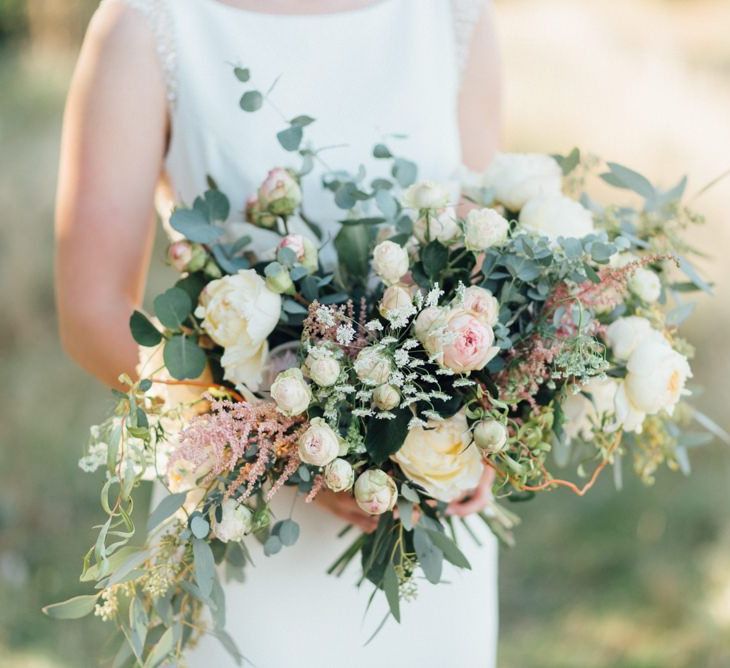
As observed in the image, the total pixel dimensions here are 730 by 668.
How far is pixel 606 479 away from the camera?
173 inches

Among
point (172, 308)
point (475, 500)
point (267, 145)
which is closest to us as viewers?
point (172, 308)

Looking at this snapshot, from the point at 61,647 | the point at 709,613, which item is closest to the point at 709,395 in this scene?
the point at 709,613

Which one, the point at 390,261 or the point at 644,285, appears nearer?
the point at 390,261

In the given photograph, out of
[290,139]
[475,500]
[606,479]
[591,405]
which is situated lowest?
[606,479]

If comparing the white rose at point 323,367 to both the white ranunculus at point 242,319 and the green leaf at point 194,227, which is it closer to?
the white ranunculus at point 242,319

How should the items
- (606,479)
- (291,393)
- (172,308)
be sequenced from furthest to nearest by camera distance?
(606,479) → (172,308) → (291,393)

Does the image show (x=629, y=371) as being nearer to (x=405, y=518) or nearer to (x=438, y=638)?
(x=405, y=518)

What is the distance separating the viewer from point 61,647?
3553mm

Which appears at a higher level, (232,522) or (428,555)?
(232,522)

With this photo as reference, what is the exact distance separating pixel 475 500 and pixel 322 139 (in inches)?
27.2

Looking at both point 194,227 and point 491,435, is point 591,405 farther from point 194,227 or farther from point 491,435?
point 194,227

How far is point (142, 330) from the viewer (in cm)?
143

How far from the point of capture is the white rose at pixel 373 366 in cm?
124

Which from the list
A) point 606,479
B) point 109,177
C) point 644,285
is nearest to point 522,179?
point 644,285
